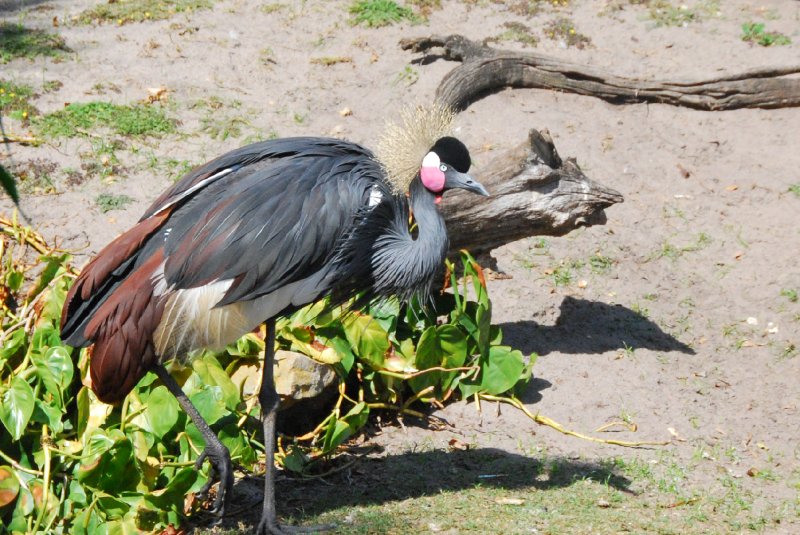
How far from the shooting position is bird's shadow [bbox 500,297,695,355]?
602 cm

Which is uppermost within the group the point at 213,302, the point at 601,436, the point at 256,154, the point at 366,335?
the point at 256,154

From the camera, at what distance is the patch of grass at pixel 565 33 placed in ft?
30.0

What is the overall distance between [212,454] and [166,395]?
1.53 feet

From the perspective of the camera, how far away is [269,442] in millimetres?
A: 4328

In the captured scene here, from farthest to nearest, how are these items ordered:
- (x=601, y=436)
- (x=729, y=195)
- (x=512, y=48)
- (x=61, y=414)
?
(x=512, y=48)
(x=729, y=195)
(x=601, y=436)
(x=61, y=414)

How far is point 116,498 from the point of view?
4098mm

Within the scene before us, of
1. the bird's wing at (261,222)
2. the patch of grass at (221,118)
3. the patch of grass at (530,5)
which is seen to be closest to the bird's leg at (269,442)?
the bird's wing at (261,222)

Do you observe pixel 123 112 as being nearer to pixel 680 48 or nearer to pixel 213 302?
pixel 213 302

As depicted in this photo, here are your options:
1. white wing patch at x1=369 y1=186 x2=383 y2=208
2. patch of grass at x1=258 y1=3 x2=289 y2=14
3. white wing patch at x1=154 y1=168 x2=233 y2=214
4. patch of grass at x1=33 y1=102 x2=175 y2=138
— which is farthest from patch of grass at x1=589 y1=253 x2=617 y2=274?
patch of grass at x1=258 y1=3 x2=289 y2=14

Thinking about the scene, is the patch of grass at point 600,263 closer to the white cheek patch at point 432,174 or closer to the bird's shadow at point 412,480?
the bird's shadow at point 412,480

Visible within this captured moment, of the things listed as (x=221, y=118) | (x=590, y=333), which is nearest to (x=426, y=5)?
(x=221, y=118)

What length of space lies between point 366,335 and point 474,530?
1.32 meters

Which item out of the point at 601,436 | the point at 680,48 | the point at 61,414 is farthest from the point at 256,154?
the point at 680,48

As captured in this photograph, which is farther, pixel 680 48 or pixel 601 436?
pixel 680 48
